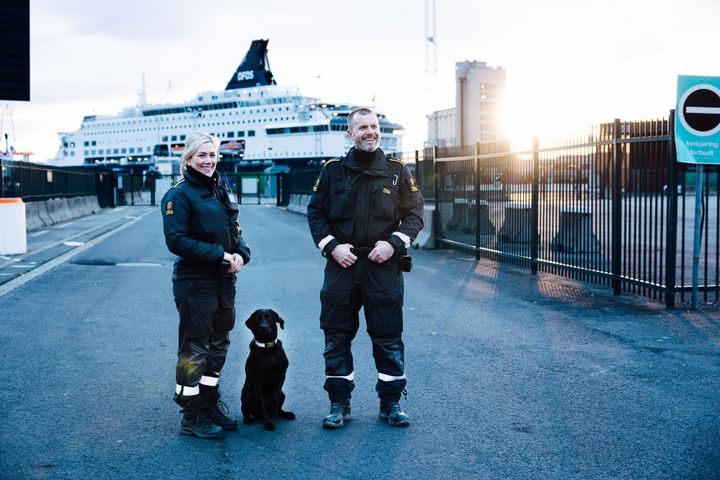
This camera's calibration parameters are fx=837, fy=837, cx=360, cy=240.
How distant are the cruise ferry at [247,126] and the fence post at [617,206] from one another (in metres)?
81.8

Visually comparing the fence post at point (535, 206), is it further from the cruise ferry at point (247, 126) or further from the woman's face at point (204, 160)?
the cruise ferry at point (247, 126)

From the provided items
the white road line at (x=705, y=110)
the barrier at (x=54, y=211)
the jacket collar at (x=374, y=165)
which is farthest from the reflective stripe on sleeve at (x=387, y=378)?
the barrier at (x=54, y=211)

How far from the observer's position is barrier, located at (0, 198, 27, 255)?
16375 millimetres

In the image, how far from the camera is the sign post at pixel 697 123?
Result: 905cm

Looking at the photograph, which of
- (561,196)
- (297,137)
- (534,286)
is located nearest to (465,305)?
(534,286)

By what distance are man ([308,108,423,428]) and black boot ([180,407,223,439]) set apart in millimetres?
652

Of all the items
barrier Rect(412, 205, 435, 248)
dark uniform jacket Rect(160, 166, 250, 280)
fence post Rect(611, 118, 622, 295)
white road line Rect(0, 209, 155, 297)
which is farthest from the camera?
barrier Rect(412, 205, 435, 248)

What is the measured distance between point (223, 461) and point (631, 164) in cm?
742

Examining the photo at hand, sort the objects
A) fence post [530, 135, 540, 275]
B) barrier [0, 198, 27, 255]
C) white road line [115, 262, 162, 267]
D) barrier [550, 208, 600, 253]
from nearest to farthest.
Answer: barrier [550, 208, 600, 253] → fence post [530, 135, 540, 275] → white road line [115, 262, 162, 267] → barrier [0, 198, 27, 255]

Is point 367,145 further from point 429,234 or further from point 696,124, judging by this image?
point 429,234

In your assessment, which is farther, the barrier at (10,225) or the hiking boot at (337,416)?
the barrier at (10,225)

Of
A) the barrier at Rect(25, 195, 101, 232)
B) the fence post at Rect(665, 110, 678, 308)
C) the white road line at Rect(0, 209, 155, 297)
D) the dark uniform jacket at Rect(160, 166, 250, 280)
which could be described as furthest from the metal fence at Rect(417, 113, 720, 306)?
the barrier at Rect(25, 195, 101, 232)

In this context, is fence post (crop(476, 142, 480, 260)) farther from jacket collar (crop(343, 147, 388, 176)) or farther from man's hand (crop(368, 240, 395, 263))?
man's hand (crop(368, 240, 395, 263))

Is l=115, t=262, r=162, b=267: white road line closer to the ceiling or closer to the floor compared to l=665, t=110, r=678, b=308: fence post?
closer to the floor
